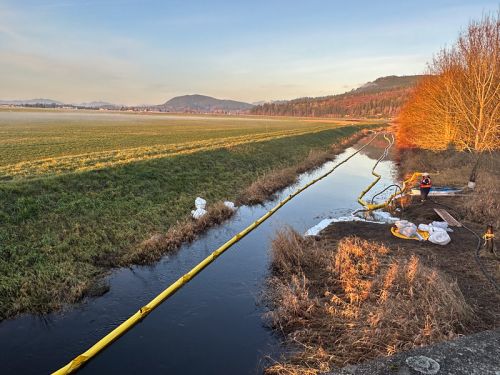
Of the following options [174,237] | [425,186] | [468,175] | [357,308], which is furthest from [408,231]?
[468,175]

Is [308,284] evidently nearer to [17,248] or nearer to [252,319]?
[252,319]

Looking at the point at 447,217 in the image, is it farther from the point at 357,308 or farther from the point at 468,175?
the point at 468,175

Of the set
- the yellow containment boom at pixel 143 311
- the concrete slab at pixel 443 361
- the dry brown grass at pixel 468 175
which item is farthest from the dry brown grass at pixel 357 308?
the dry brown grass at pixel 468 175

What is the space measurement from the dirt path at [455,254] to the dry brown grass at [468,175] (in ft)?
3.83

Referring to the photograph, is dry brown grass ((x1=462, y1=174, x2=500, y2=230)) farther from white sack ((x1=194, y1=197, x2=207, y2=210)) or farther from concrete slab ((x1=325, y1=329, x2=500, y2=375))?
white sack ((x1=194, y1=197, x2=207, y2=210))

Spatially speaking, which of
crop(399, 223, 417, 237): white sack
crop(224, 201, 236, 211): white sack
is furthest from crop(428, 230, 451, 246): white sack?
crop(224, 201, 236, 211): white sack

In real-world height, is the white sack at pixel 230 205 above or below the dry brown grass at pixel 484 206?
below

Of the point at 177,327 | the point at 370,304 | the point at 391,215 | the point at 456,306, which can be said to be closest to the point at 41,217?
the point at 177,327

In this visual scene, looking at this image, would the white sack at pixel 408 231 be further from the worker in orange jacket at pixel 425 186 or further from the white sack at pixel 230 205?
the white sack at pixel 230 205

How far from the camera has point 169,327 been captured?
8484mm

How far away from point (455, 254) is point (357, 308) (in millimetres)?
4969

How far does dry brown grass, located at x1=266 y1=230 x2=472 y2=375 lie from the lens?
22.5 feet

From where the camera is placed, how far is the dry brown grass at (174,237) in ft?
39.3

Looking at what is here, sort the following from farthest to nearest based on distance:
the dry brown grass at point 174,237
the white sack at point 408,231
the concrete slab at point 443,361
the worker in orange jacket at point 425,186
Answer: the worker in orange jacket at point 425,186 < the white sack at point 408,231 < the dry brown grass at point 174,237 < the concrete slab at point 443,361
